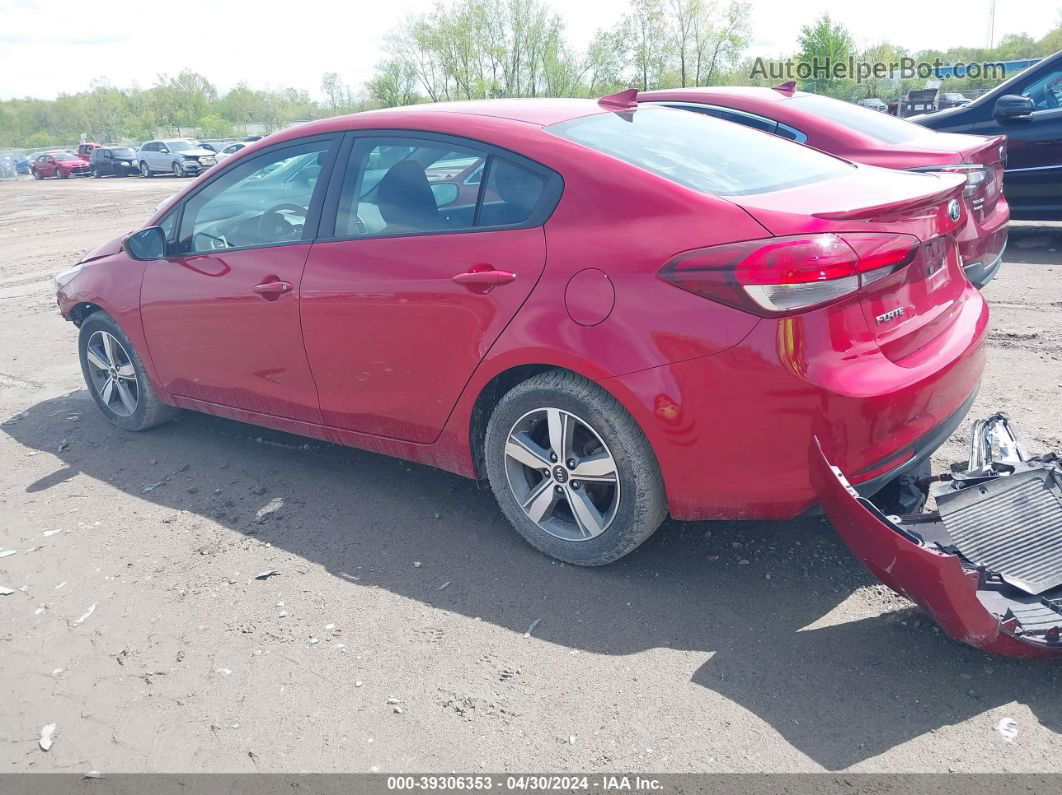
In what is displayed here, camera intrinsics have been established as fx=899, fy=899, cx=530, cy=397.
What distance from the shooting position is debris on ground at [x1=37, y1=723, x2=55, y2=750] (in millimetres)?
2837

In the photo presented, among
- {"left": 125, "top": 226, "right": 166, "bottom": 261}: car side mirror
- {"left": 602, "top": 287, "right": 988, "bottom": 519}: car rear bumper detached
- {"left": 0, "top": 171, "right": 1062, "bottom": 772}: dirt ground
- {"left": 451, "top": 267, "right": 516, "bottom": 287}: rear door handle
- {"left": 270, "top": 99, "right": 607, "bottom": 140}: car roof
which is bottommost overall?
{"left": 0, "top": 171, "right": 1062, "bottom": 772}: dirt ground

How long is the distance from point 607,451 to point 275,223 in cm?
211

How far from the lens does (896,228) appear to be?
311cm

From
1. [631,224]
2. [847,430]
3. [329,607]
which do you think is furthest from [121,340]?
[847,430]

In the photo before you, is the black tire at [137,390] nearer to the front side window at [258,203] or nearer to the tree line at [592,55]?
the front side window at [258,203]

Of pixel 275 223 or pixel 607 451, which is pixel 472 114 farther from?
pixel 607 451

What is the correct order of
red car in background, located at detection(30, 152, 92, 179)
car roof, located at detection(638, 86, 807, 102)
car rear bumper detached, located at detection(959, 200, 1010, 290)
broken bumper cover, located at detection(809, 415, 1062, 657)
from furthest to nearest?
red car in background, located at detection(30, 152, 92, 179) < car roof, located at detection(638, 86, 807, 102) < car rear bumper detached, located at detection(959, 200, 1010, 290) < broken bumper cover, located at detection(809, 415, 1062, 657)

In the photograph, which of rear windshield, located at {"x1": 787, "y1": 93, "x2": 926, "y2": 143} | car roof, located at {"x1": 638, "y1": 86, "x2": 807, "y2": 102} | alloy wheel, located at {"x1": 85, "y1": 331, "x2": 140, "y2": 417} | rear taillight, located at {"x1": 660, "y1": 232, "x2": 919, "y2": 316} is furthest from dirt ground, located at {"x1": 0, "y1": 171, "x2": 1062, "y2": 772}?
car roof, located at {"x1": 638, "y1": 86, "x2": 807, "y2": 102}

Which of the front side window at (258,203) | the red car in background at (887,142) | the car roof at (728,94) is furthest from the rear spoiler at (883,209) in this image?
the car roof at (728,94)

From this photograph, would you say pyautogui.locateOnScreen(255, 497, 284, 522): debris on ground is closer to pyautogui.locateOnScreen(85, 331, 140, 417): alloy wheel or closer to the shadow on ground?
the shadow on ground

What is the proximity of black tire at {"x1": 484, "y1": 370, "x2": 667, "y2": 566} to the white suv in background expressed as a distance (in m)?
40.9

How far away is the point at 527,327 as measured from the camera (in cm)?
336

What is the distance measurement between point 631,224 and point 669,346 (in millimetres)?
474

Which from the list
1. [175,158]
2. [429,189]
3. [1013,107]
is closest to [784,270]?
[429,189]
